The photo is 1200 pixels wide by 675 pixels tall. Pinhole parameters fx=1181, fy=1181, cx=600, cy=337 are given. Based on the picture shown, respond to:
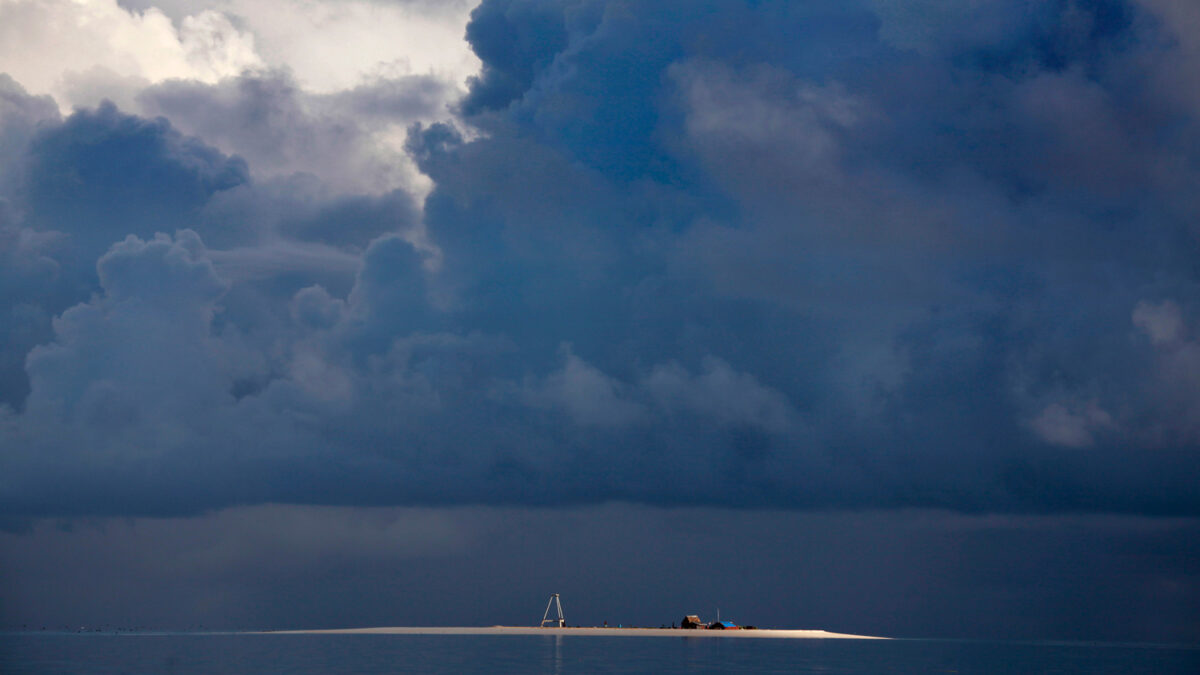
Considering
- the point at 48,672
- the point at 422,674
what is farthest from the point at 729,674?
the point at 48,672

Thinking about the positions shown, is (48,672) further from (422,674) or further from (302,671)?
(422,674)

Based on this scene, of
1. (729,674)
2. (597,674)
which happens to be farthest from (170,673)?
(729,674)

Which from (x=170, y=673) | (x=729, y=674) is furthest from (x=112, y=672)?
(x=729, y=674)

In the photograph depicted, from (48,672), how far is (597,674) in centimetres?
9080

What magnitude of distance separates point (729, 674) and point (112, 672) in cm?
10344

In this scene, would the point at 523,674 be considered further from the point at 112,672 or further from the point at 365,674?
the point at 112,672

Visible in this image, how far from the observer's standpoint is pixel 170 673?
197 m

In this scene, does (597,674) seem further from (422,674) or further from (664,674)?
(422,674)

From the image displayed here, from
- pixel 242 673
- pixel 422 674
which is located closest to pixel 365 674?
pixel 422 674

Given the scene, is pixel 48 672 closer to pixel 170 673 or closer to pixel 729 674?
pixel 170 673

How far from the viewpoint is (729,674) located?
19938cm

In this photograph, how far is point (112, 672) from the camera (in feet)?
648

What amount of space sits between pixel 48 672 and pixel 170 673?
1960 centimetres

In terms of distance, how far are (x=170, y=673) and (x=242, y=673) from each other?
12857 mm
